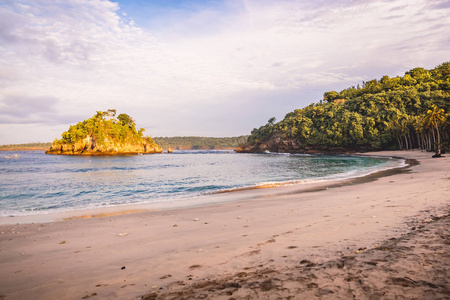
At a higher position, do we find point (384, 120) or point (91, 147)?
point (384, 120)

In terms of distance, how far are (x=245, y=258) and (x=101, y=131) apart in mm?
147967

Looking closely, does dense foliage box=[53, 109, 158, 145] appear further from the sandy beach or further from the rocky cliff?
the sandy beach

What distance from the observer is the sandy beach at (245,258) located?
3805mm

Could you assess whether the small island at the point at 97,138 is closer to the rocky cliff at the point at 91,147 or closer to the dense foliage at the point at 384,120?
the rocky cliff at the point at 91,147

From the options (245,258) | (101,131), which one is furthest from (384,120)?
(101,131)

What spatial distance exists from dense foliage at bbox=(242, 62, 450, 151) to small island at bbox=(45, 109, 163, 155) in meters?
102

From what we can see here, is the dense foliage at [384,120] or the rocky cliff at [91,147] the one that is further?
the rocky cliff at [91,147]

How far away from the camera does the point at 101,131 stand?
13575 cm

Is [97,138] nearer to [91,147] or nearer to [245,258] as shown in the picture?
[91,147]

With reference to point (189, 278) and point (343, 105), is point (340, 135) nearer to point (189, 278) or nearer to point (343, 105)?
point (343, 105)

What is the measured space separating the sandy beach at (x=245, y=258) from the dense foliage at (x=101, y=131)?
13999 cm

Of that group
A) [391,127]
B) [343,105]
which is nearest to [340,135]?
[391,127]

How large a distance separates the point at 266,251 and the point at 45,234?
26.8 feet

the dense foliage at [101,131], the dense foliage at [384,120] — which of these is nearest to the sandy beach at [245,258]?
the dense foliage at [384,120]
